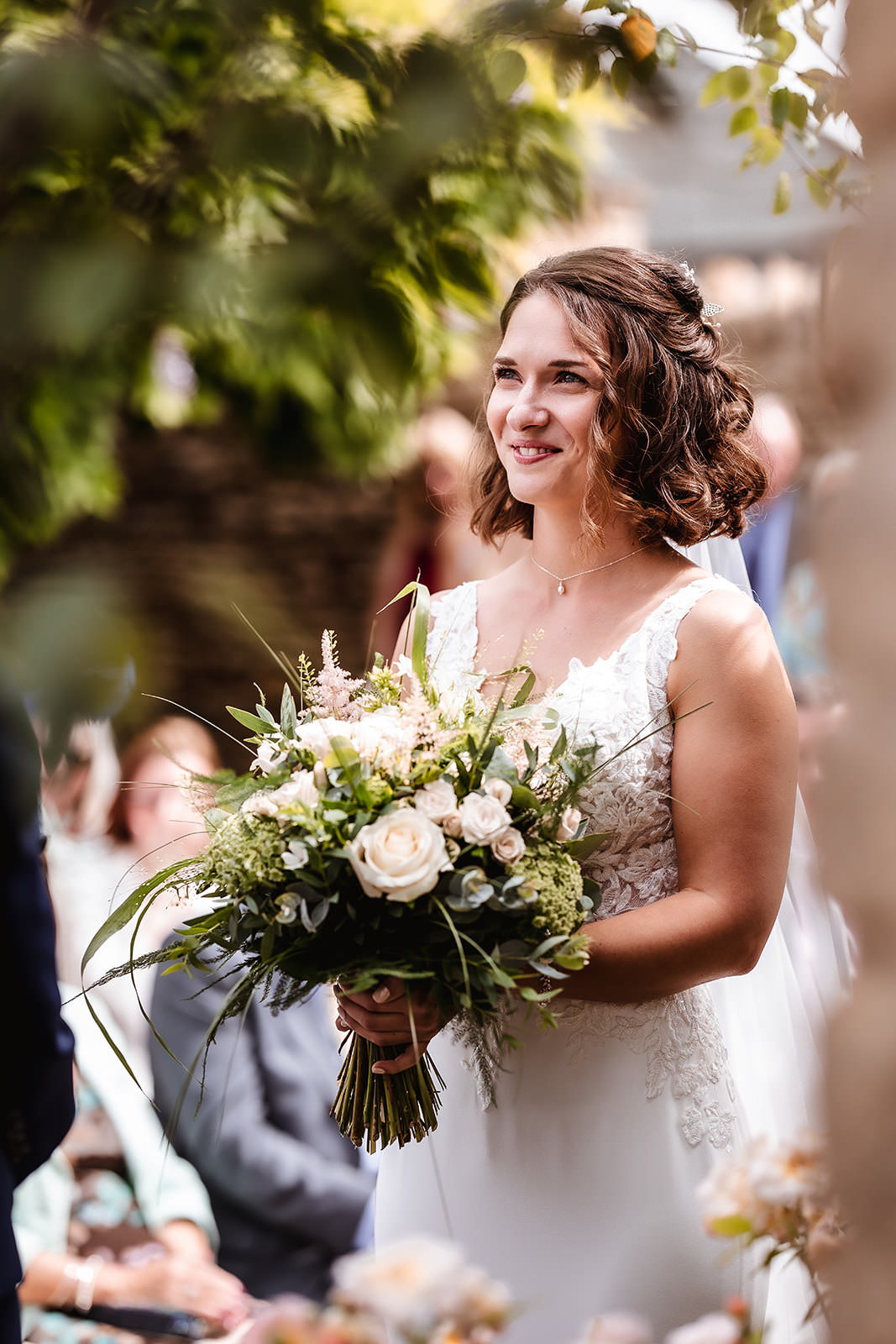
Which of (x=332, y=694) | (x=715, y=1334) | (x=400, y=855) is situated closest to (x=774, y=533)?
(x=332, y=694)

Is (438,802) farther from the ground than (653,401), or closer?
closer

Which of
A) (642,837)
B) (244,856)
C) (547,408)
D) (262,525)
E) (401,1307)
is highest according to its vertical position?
(262,525)

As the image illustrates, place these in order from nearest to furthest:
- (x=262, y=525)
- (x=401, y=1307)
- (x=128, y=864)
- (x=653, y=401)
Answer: (x=401, y=1307) → (x=653, y=401) → (x=128, y=864) → (x=262, y=525)

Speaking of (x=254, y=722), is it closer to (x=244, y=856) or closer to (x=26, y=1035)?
(x=244, y=856)

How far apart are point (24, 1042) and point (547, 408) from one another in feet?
4.77

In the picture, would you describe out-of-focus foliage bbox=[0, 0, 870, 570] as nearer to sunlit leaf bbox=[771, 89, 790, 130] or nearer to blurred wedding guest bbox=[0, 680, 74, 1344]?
sunlit leaf bbox=[771, 89, 790, 130]

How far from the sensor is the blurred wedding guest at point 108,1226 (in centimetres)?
279

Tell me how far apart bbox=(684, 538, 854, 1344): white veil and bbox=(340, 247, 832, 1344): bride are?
2.3 inches

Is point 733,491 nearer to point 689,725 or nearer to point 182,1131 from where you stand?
point 689,725

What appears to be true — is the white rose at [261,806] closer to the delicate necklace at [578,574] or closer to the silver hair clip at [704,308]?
the delicate necklace at [578,574]

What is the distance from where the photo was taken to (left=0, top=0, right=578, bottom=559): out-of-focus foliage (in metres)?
1.17

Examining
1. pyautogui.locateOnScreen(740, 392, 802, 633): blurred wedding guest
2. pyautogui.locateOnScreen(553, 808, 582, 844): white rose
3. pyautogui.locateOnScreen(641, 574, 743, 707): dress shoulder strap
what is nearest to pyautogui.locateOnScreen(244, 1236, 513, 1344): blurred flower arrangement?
pyautogui.locateOnScreen(553, 808, 582, 844): white rose

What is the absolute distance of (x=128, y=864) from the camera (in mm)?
3590

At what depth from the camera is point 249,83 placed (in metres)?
1.35
